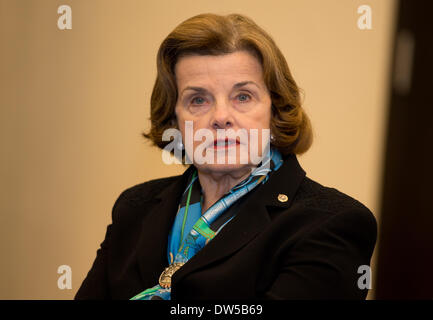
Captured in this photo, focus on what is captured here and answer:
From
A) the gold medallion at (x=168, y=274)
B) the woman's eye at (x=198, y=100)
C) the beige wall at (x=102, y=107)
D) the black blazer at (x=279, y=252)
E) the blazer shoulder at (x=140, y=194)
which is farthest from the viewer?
the beige wall at (x=102, y=107)

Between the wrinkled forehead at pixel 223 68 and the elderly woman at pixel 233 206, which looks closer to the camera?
the elderly woman at pixel 233 206

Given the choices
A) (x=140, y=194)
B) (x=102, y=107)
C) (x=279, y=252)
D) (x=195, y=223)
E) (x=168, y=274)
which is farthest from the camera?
(x=102, y=107)

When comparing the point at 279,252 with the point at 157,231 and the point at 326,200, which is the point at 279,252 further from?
the point at 157,231

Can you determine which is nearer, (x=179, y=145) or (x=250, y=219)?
(x=250, y=219)

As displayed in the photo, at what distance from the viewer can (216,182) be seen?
5.36 ft

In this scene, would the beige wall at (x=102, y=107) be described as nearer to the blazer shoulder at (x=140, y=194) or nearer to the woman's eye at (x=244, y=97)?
the blazer shoulder at (x=140, y=194)

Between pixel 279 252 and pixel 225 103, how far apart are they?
19.2 inches

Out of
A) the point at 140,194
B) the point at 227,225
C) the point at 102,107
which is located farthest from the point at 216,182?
the point at 102,107

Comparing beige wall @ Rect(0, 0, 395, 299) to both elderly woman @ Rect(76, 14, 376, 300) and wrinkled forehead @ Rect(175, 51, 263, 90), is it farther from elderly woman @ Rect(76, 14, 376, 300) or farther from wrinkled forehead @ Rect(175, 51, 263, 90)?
wrinkled forehead @ Rect(175, 51, 263, 90)

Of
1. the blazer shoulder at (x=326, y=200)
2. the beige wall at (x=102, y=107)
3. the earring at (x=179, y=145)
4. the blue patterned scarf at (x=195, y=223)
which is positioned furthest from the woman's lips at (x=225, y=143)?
the beige wall at (x=102, y=107)

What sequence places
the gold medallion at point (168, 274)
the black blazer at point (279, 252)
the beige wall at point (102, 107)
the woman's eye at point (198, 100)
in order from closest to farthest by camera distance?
1. the black blazer at point (279, 252)
2. the gold medallion at point (168, 274)
3. the woman's eye at point (198, 100)
4. the beige wall at point (102, 107)

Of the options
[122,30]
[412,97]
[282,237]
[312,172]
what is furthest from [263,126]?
[122,30]

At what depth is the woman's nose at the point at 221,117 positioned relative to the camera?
1458mm

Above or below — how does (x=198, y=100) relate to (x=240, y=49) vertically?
below
